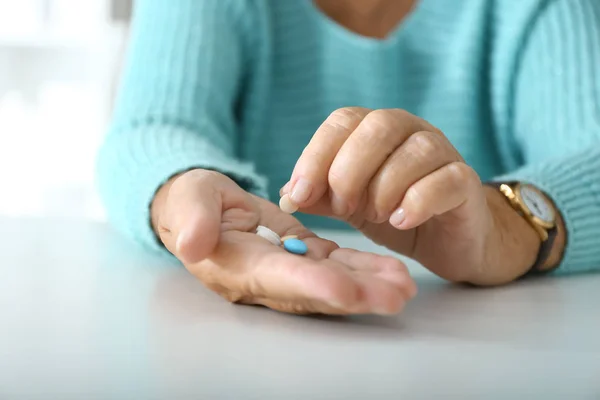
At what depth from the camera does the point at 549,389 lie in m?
0.28

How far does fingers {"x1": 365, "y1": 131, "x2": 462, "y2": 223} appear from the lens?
1.23 feet

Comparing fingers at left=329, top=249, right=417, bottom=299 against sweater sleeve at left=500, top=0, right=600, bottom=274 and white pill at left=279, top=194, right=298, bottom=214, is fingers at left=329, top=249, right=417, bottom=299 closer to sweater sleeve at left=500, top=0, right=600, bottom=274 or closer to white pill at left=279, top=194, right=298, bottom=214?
white pill at left=279, top=194, right=298, bottom=214

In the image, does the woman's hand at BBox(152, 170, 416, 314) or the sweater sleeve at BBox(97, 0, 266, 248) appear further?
the sweater sleeve at BBox(97, 0, 266, 248)

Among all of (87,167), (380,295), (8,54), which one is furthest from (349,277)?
(8,54)

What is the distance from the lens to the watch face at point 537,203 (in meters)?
0.50

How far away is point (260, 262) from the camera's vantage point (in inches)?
13.8

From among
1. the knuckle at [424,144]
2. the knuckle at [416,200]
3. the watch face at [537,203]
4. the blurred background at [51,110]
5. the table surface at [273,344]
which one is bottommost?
the blurred background at [51,110]

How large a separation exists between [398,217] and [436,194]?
0.08 ft

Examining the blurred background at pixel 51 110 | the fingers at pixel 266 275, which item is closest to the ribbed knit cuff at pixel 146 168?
the fingers at pixel 266 275

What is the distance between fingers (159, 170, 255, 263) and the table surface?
0.04 m

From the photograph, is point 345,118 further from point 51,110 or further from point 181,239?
point 51,110

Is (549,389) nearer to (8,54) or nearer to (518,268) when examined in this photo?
(518,268)

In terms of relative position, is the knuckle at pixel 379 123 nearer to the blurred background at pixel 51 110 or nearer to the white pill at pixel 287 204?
the white pill at pixel 287 204

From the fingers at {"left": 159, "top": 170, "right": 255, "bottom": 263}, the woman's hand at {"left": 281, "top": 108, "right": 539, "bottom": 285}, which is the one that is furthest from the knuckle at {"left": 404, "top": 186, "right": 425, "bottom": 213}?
the fingers at {"left": 159, "top": 170, "right": 255, "bottom": 263}
